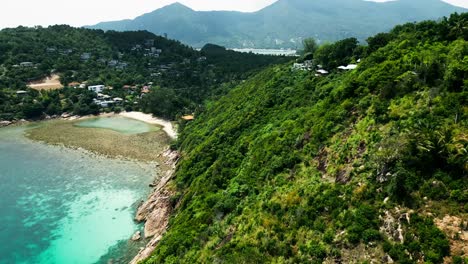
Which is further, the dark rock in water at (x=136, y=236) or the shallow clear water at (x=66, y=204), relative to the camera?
the dark rock in water at (x=136, y=236)

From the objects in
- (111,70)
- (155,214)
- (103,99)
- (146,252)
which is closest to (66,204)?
(155,214)

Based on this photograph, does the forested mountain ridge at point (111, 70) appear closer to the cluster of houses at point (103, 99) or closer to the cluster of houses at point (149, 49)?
the cluster of houses at point (149, 49)

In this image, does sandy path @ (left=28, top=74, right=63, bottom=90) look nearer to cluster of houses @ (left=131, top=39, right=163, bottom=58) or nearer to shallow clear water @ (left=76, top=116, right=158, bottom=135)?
shallow clear water @ (left=76, top=116, right=158, bottom=135)

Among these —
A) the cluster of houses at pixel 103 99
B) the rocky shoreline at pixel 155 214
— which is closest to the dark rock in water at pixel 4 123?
the cluster of houses at pixel 103 99

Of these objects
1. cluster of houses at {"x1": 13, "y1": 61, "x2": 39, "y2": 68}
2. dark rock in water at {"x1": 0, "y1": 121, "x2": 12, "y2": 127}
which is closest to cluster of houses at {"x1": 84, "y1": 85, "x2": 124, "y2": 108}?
dark rock in water at {"x1": 0, "y1": 121, "x2": 12, "y2": 127}

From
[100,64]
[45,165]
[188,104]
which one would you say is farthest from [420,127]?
[100,64]
